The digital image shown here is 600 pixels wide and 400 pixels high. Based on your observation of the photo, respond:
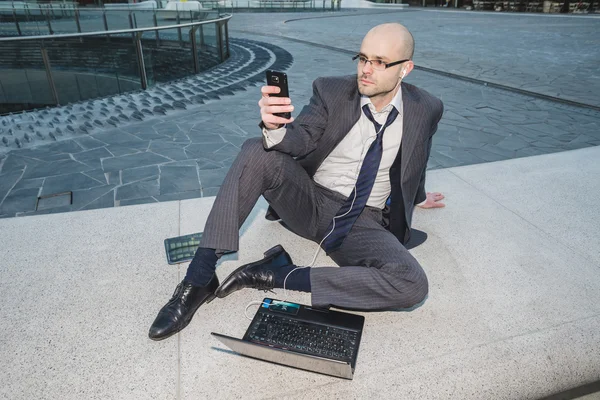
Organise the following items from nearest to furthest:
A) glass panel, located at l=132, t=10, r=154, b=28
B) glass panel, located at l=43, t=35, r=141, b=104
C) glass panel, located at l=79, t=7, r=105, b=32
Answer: glass panel, located at l=43, t=35, r=141, b=104 → glass panel, located at l=132, t=10, r=154, b=28 → glass panel, located at l=79, t=7, r=105, b=32

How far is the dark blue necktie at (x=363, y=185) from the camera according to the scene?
2.46 metres

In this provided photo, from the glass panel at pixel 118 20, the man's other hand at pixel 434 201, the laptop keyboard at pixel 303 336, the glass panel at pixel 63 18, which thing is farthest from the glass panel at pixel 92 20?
the laptop keyboard at pixel 303 336

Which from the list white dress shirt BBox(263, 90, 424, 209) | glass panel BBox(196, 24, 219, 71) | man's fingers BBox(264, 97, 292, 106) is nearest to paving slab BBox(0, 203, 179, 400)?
white dress shirt BBox(263, 90, 424, 209)

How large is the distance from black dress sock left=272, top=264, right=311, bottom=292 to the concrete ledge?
0.37ft

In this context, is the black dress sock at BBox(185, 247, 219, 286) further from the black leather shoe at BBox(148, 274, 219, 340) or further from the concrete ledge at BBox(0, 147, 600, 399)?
the concrete ledge at BBox(0, 147, 600, 399)

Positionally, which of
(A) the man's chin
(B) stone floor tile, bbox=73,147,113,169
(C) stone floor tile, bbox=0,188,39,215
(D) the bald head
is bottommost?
(C) stone floor tile, bbox=0,188,39,215

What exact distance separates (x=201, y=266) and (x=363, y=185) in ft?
3.52

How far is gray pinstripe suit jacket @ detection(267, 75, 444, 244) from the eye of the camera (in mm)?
2457

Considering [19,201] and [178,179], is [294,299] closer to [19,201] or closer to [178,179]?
[178,179]

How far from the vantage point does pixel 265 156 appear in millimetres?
2207

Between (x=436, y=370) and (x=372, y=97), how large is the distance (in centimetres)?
157

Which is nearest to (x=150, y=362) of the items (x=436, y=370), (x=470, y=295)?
(x=436, y=370)

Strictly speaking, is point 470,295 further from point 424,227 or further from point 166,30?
point 166,30

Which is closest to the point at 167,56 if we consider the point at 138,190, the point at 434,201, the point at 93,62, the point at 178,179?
the point at 93,62
